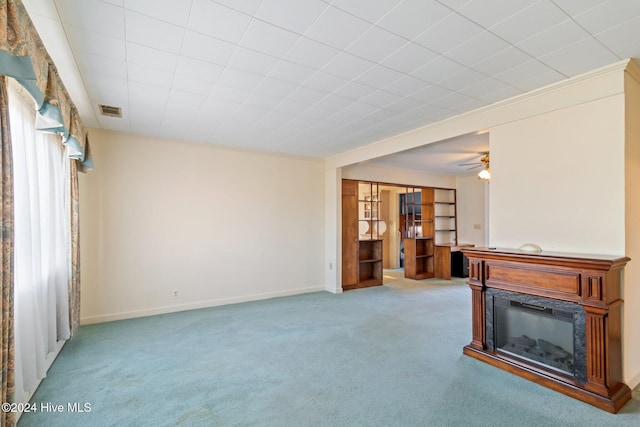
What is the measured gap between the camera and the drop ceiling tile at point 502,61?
2.38 m

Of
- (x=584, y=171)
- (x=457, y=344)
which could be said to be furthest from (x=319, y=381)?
(x=584, y=171)

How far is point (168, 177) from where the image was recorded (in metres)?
4.81

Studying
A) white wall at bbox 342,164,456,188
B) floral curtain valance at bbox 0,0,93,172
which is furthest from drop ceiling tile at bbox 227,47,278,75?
white wall at bbox 342,164,456,188

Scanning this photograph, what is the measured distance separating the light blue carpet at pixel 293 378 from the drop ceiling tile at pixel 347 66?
107 inches

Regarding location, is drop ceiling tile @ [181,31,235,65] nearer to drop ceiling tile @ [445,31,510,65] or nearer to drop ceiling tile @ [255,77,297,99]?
drop ceiling tile @ [255,77,297,99]

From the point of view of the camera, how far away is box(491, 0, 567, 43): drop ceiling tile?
6.20 ft

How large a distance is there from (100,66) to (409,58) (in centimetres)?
259

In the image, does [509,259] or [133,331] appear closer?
[509,259]

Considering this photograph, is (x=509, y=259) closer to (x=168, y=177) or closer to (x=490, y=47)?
(x=490, y=47)

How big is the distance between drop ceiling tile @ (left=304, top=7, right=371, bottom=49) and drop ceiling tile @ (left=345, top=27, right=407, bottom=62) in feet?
0.18

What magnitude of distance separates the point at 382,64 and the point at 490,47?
808mm

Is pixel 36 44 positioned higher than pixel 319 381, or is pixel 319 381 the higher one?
pixel 36 44

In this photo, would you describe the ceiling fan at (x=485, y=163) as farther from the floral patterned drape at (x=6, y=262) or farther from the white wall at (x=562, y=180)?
the floral patterned drape at (x=6, y=262)

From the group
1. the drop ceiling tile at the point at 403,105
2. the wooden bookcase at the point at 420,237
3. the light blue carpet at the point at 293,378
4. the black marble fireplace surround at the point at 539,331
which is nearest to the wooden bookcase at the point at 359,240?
the wooden bookcase at the point at 420,237
